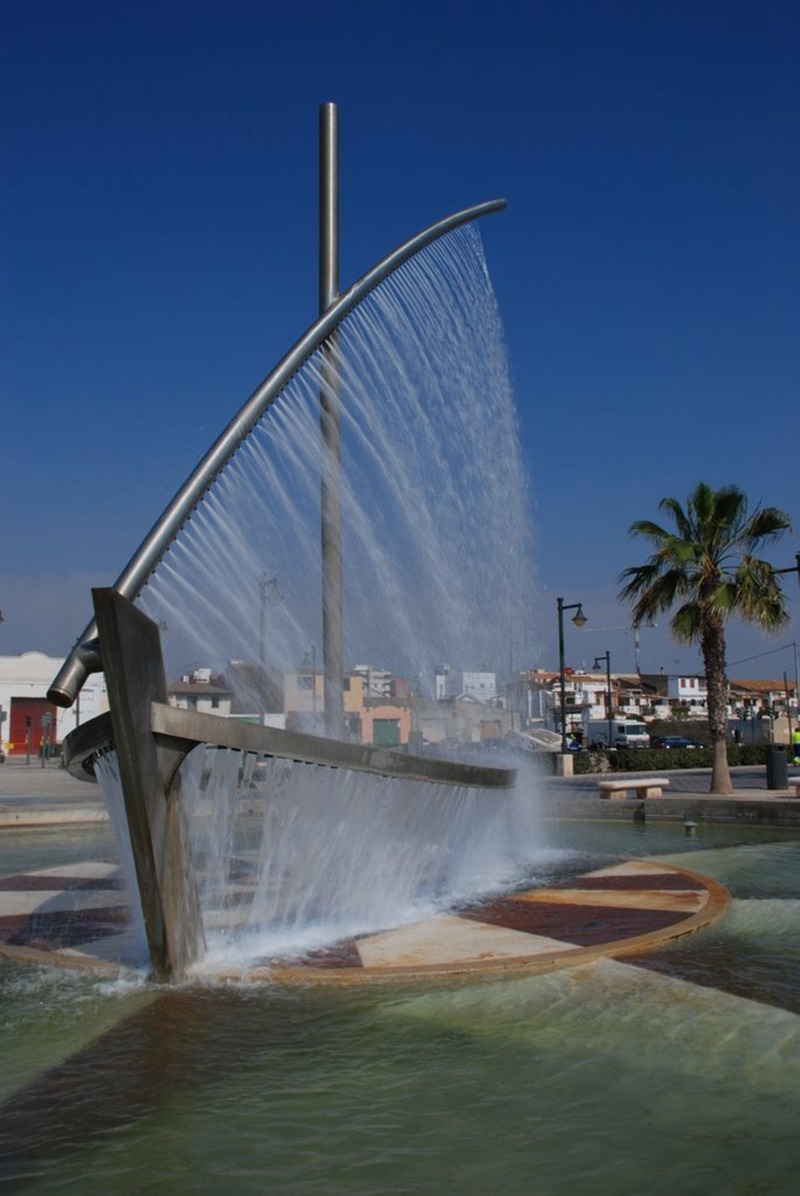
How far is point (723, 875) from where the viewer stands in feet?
39.0

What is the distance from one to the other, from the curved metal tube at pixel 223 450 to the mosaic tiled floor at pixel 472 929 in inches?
90.9

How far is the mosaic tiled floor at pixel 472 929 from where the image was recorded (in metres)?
7.14

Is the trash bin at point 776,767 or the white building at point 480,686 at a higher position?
the white building at point 480,686

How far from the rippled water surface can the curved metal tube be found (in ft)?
6.69

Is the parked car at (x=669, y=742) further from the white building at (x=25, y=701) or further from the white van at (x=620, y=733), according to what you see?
the white building at (x=25, y=701)

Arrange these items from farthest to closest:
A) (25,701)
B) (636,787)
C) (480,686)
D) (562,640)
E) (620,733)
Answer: (25,701)
(620,733)
(562,640)
(636,787)
(480,686)

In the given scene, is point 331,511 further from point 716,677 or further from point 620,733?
point 620,733

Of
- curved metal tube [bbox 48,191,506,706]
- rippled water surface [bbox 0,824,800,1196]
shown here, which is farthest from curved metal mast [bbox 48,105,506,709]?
rippled water surface [bbox 0,824,800,1196]

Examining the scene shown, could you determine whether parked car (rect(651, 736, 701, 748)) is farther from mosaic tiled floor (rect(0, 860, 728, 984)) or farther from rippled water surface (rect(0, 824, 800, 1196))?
rippled water surface (rect(0, 824, 800, 1196))

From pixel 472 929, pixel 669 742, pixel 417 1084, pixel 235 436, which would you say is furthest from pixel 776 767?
pixel 669 742

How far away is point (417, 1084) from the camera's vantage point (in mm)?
4980

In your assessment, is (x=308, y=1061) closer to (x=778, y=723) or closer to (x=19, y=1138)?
(x=19, y=1138)

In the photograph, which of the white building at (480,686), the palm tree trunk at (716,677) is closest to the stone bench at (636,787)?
the palm tree trunk at (716,677)

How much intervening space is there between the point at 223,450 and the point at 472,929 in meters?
4.30
